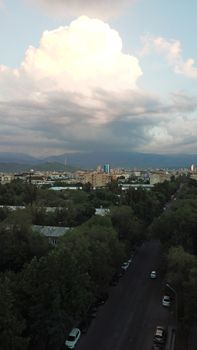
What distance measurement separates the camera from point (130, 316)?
29.3 metres

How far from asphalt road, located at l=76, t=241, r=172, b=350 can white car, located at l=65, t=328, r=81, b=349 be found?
364 mm

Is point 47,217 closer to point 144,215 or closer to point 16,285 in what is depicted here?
point 144,215

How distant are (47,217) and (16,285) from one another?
3225 centimetres

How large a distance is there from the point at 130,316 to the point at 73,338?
615cm

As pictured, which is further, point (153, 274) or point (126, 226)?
point (126, 226)

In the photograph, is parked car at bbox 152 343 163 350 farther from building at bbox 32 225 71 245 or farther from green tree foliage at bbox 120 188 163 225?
green tree foliage at bbox 120 188 163 225

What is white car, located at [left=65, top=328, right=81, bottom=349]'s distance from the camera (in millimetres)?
23984

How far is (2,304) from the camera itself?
18156mm

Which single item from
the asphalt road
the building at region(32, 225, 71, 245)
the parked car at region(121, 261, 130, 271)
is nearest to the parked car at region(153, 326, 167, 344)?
the asphalt road

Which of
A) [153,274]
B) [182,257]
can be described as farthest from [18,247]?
[153,274]

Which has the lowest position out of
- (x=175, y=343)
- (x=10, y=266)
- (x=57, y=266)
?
(x=175, y=343)

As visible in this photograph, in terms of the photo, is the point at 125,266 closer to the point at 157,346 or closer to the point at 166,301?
the point at 166,301

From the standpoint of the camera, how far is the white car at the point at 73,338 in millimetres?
23984

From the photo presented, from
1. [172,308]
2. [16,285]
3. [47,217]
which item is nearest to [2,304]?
[16,285]
